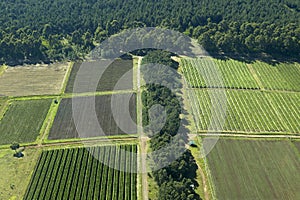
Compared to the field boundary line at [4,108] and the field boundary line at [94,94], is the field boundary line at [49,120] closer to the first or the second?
the field boundary line at [94,94]

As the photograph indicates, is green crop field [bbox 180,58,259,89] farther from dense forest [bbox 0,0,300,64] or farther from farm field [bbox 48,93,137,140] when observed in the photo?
farm field [bbox 48,93,137,140]

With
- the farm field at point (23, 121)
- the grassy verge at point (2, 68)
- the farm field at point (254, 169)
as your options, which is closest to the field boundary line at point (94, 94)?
the farm field at point (23, 121)

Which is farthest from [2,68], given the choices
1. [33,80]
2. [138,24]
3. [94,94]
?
[138,24]

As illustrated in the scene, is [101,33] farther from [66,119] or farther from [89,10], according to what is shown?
[66,119]

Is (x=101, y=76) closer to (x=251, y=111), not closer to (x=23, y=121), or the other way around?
(x=23, y=121)

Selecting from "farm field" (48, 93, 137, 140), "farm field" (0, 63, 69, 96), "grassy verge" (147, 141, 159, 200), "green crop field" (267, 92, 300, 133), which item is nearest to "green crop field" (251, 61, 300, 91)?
"green crop field" (267, 92, 300, 133)
